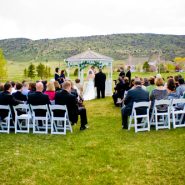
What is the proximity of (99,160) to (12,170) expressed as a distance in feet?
5.94

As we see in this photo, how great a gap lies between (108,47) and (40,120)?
124 m

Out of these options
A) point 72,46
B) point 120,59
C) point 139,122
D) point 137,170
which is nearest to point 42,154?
point 137,170

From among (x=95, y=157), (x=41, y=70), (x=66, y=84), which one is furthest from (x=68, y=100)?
(x=41, y=70)

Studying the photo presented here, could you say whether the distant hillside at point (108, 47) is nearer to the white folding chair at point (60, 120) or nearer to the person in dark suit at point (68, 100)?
the white folding chair at point (60, 120)

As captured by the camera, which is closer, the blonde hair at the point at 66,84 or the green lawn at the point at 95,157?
the green lawn at the point at 95,157

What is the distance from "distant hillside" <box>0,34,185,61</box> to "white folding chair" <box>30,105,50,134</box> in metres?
117

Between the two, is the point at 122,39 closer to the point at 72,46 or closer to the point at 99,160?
the point at 72,46

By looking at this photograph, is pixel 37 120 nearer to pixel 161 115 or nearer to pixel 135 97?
pixel 135 97

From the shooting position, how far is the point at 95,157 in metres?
7.84

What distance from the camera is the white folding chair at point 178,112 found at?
1079 cm

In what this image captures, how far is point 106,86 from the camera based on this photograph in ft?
77.2

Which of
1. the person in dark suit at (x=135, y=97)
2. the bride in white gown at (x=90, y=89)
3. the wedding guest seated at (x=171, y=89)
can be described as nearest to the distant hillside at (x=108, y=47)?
the bride in white gown at (x=90, y=89)

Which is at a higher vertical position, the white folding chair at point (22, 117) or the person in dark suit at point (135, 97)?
the person in dark suit at point (135, 97)

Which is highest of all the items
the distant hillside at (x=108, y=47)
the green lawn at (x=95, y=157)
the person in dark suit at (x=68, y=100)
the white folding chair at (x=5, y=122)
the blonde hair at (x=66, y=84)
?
the distant hillside at (x=108, y=47)
